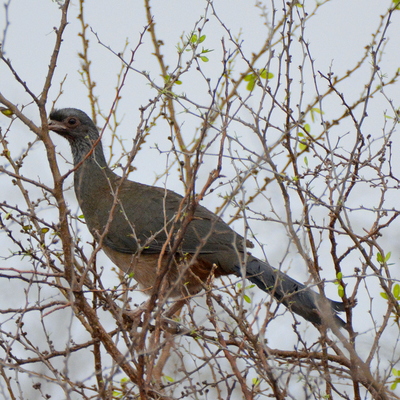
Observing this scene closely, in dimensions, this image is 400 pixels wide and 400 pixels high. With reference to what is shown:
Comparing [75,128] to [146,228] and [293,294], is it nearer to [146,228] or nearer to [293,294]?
[146,228]

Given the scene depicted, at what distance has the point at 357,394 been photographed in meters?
3.13

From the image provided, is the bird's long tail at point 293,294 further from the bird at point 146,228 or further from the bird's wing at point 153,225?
the bird's wing at point 153,225

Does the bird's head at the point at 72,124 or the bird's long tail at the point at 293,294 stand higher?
the bird's head at the point at 72,124

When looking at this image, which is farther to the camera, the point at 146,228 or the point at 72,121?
the point at 72,121

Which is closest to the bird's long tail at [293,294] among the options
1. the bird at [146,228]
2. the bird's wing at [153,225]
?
the bird at [146,228]

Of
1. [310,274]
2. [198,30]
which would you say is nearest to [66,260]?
[310,274]

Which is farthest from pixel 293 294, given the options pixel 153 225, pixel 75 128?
pixel 75 128

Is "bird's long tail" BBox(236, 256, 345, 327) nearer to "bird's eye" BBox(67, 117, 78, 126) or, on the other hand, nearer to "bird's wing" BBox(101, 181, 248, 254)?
"bird's wing" BBox(101, 181, 248, 254)

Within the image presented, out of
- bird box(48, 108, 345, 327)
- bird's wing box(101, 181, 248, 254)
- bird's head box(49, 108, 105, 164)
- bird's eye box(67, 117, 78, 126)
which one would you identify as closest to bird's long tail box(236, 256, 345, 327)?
bird box(48, 108, 345, 327)

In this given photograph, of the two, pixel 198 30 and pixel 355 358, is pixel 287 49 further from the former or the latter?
pixel 355 358

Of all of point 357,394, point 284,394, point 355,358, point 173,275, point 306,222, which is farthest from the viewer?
point 173,275

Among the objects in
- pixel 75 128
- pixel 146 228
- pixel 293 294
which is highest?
pixel 75 128

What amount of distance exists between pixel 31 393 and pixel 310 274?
4.94 m

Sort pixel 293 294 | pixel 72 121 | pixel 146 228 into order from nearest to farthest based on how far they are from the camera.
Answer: pixel 293 294 → pixel 146 228 → pixel 72 121
